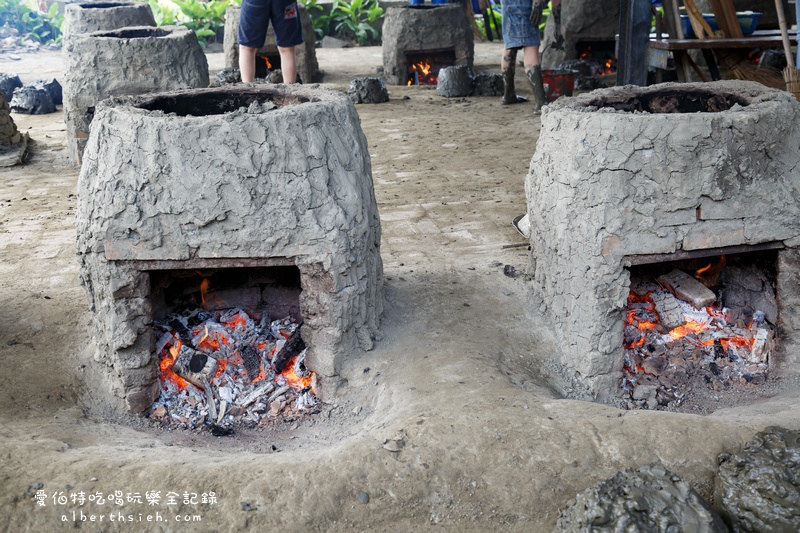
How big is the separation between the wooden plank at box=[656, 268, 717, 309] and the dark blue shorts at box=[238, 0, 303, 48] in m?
4.53

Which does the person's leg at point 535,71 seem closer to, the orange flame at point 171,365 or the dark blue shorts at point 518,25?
the dark blue shorts at point 518,25

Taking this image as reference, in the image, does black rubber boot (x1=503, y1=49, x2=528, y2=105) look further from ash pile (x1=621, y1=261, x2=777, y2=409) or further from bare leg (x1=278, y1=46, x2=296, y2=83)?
ash pile (x1=621, y1=261, x2=777, y2=409)

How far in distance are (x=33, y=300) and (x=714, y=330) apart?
12.7ft

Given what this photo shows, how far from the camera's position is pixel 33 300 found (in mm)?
4645

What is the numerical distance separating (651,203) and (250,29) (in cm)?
487

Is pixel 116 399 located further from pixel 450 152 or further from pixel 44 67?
pixel 44 67

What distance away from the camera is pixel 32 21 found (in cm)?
1775

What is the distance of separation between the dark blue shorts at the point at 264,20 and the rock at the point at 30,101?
429cm

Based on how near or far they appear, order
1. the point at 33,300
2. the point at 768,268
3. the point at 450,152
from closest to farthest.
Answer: the point at 768,268 < the point at 33,300 < the point at 450,152

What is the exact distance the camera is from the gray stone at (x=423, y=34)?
424 inches

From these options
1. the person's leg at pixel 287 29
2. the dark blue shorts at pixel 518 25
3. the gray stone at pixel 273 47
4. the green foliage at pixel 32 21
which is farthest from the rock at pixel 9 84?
the dark blue shorts at pixel 518 25

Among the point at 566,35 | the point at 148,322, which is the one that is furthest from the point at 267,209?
the point at 566,35

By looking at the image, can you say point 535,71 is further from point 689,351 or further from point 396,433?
point 396,433

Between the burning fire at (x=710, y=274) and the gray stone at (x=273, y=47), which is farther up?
the gray stone at (x=273, y=47)
